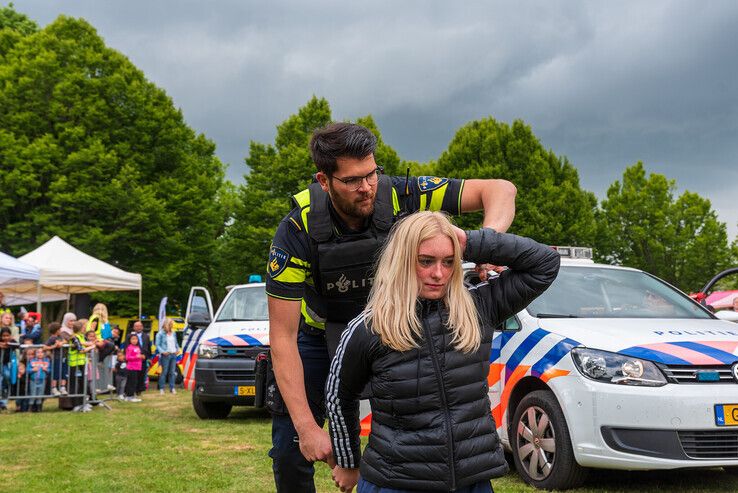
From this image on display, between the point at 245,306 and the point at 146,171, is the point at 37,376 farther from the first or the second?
the point at 146,171

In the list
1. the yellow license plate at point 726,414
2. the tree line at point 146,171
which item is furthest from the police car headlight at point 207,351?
the tree line at point 146,171

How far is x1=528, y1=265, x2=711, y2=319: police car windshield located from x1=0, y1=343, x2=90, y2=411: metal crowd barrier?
9702 millimetres

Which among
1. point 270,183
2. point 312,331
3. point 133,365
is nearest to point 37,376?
point 133,365

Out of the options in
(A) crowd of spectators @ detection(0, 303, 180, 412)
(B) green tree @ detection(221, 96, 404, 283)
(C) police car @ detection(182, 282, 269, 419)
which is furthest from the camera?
(B) green tree @ detection(221, 96, 404, 283)

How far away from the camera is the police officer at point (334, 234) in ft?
9.66

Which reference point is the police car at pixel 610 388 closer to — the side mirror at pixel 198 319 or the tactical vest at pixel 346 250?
the tactical vest at pixel 346 250

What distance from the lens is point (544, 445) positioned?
5.88 meters

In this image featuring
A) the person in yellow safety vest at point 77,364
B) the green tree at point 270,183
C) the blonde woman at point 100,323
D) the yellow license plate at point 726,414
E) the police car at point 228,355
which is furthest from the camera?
the green tree at point 270,183

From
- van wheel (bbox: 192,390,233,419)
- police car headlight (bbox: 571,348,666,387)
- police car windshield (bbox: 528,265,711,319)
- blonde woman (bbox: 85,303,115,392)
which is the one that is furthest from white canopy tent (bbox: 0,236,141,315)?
police car headlight (bbox: 571,348,666,387)

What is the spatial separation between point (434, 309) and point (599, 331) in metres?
3.42

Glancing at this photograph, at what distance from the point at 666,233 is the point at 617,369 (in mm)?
40735

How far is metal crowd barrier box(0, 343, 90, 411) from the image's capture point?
1351 cm

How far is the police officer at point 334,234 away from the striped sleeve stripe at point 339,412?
84mm

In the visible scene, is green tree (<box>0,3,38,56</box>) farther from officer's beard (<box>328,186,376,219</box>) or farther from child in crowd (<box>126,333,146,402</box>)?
officer's beard (<box>328,186,376,219</box>)
